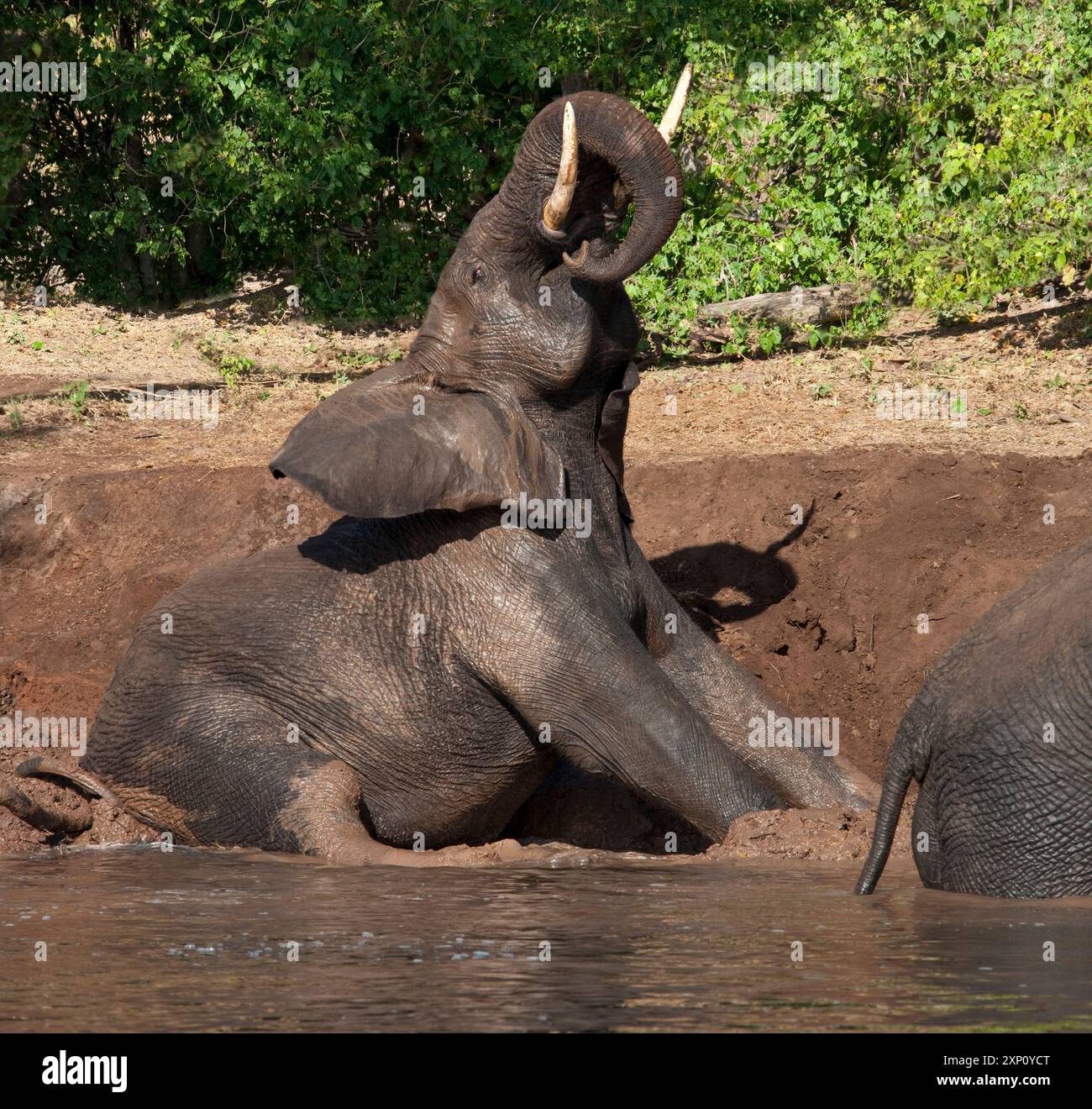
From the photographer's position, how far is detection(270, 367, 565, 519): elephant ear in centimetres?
757

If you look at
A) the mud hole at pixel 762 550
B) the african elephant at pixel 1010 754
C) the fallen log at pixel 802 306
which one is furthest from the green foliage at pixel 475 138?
the african elephant at pixel 1010 754

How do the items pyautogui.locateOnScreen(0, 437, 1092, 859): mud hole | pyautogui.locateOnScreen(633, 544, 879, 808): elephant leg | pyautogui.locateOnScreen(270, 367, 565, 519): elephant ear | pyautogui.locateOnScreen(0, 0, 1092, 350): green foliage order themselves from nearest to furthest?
pyautogui.locateOnScreen(270, 367, 565, 519): elephant ear → pyautogui.locateOnScreen(633, 544, 879, 808): elephant leg → pyautogui.locateOnScreen(0, 437, 1092, 859): mud hole → pyautogui.locateOnScreen(0, 0, 1092, 350): green foliage

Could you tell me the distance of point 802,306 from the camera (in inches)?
565

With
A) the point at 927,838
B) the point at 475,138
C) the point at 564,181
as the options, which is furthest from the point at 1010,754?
the point at 475,138

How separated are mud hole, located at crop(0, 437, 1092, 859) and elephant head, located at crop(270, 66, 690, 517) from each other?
2235 mm

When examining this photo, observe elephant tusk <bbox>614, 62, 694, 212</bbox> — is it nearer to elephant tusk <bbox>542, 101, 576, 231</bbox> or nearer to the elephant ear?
elephant tusk <bbox>542, 101, 576, 231</bbox>

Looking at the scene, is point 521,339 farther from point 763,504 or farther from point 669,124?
point 763,504

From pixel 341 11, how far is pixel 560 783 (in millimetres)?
8767

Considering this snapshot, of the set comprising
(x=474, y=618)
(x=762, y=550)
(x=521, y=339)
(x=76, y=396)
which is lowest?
(x=474, y=618)

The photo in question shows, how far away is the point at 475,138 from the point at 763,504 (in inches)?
257

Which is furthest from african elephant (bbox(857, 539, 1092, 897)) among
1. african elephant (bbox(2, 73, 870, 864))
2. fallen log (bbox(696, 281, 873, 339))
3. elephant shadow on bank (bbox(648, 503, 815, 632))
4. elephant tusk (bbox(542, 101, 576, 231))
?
fallen log (bbox(696, 281, 873, 339))

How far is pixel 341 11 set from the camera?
15.4 meters

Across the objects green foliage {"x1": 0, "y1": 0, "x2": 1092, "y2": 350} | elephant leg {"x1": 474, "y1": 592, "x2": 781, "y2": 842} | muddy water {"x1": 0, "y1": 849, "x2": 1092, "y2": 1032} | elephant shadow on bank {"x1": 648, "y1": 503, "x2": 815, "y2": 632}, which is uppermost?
green foliage {"x1": 0, "y1": 0, "x2": 1092, "y2": 350}
